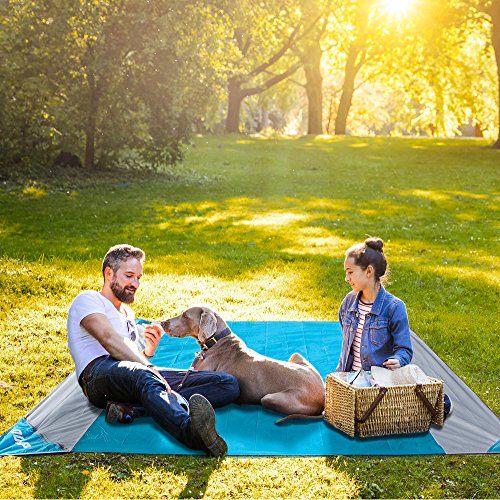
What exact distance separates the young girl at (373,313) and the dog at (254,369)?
495mm

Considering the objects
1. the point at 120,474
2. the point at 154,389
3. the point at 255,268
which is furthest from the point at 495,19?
the point at 120,474

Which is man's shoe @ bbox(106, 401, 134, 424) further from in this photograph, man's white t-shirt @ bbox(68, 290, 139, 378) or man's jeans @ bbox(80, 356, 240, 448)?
man's white t-shirt @ bbox(68, 290, 139, 378)

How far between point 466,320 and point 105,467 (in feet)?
18.7

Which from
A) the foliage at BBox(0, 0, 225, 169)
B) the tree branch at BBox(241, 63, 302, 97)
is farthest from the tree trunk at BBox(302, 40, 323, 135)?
the foliage at BBox(0, 0, 225, 169)

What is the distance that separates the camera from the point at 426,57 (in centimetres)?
2866

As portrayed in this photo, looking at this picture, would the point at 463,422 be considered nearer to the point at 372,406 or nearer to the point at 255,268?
the point at 372,406

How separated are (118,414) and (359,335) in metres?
2.12

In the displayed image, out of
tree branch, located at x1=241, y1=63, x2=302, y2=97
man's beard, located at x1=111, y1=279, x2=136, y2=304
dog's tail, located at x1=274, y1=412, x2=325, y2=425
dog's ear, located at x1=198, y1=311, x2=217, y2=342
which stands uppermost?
tree branch, located at x1=241, y1=63, x2=302, y2=97

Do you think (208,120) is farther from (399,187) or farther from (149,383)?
(149,383)

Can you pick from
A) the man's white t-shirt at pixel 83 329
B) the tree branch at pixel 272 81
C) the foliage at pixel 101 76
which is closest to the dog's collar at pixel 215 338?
the man's white t-shirt at pixel 83 329

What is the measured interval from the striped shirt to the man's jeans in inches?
41.0

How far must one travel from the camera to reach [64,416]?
242 inches

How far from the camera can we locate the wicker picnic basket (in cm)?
569

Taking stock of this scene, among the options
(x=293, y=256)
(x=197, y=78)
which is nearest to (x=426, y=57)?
(x=197, y=78)
